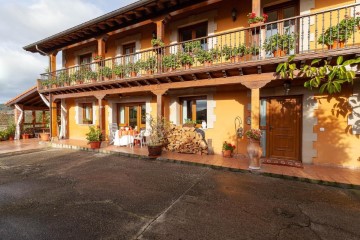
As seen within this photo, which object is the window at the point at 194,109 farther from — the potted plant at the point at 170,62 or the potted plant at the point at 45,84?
the potted plant at the point at 45,84

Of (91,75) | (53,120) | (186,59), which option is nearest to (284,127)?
(186,59)

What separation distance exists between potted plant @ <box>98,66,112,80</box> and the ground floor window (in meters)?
1.93

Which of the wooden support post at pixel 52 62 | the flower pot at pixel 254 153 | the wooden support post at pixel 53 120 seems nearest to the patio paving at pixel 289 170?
the flower pot at pixel 254 153

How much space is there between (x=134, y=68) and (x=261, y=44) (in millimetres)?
5010

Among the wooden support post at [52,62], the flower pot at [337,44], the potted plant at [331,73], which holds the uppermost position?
the wooden support post at [52,62]

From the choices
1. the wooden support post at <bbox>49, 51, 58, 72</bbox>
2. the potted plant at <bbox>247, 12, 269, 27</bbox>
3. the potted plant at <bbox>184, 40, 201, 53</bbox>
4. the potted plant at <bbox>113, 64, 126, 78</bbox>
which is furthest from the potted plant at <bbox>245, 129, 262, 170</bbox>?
the wooden support post at <bbox>49, 51, 58, 72</bbox>

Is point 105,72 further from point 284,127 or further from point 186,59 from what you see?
point 284,127

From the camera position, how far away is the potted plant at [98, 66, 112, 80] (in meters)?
8.78

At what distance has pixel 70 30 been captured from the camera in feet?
29.7

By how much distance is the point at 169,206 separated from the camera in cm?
343

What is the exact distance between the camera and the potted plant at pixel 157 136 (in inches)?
270

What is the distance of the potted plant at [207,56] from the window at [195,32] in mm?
1442

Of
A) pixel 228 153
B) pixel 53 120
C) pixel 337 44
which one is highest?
pixel 337 44

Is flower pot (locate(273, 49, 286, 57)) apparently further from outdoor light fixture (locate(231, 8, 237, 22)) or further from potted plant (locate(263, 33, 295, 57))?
outdoor light fixture (locate(231, 8, 237, 22))
